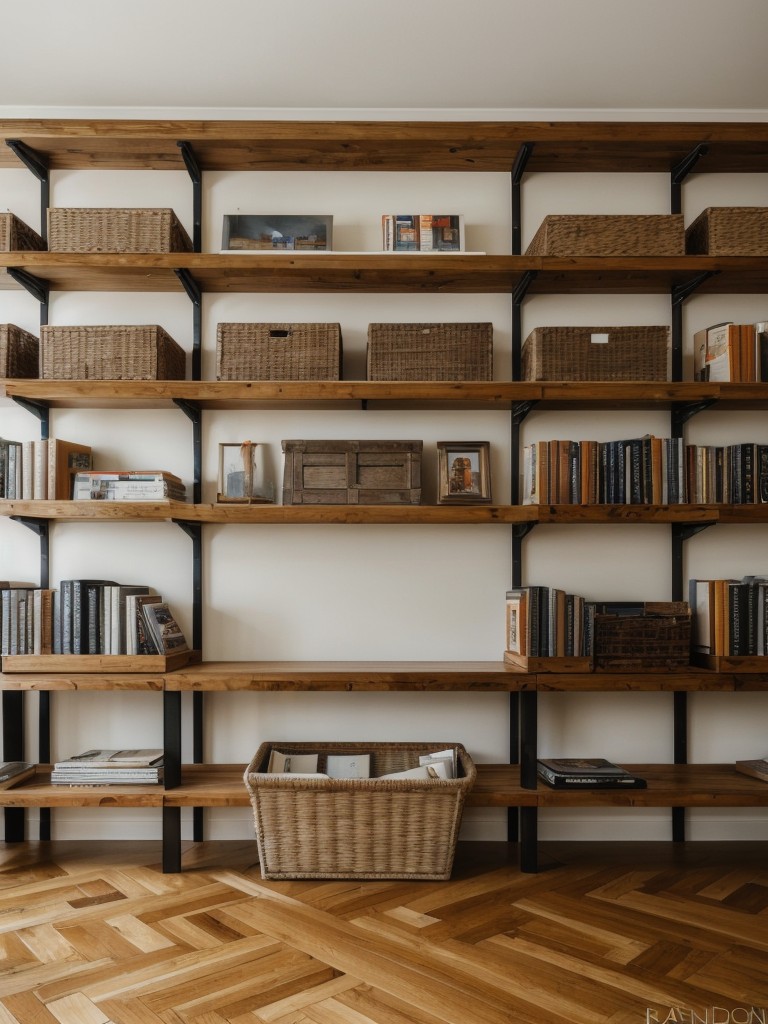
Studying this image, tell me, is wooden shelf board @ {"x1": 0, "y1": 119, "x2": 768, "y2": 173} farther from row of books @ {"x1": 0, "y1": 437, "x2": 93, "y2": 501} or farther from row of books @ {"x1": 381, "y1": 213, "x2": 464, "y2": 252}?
row of books @ {"x1": 0, "y1": 437, "x2": 93, "y2": 501}

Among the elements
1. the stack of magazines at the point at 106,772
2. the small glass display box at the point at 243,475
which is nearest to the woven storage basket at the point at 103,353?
the small glass display box at the point at 243,475

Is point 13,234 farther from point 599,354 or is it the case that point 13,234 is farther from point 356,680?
point 599,354

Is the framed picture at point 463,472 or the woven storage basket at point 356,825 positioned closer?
the woven storage basket at point 356,825

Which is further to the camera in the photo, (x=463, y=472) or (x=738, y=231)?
(x=463, y=472)

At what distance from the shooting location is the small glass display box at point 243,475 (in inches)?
107

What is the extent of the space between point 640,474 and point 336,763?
Answer: 148cm

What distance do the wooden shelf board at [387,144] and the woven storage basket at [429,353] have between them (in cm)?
71

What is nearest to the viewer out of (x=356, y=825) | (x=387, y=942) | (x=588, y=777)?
(x=387, y=942)

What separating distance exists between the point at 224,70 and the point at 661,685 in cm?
267

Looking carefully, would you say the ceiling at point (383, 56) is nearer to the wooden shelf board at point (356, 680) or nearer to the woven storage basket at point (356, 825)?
the wooden shelf board at point (356, 680)

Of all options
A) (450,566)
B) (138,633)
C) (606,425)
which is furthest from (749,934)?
(138,633)

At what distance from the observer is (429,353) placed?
2660 mm

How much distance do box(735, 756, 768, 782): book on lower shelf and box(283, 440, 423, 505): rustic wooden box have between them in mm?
1546

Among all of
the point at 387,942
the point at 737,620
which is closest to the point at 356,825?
the point at 387,942
